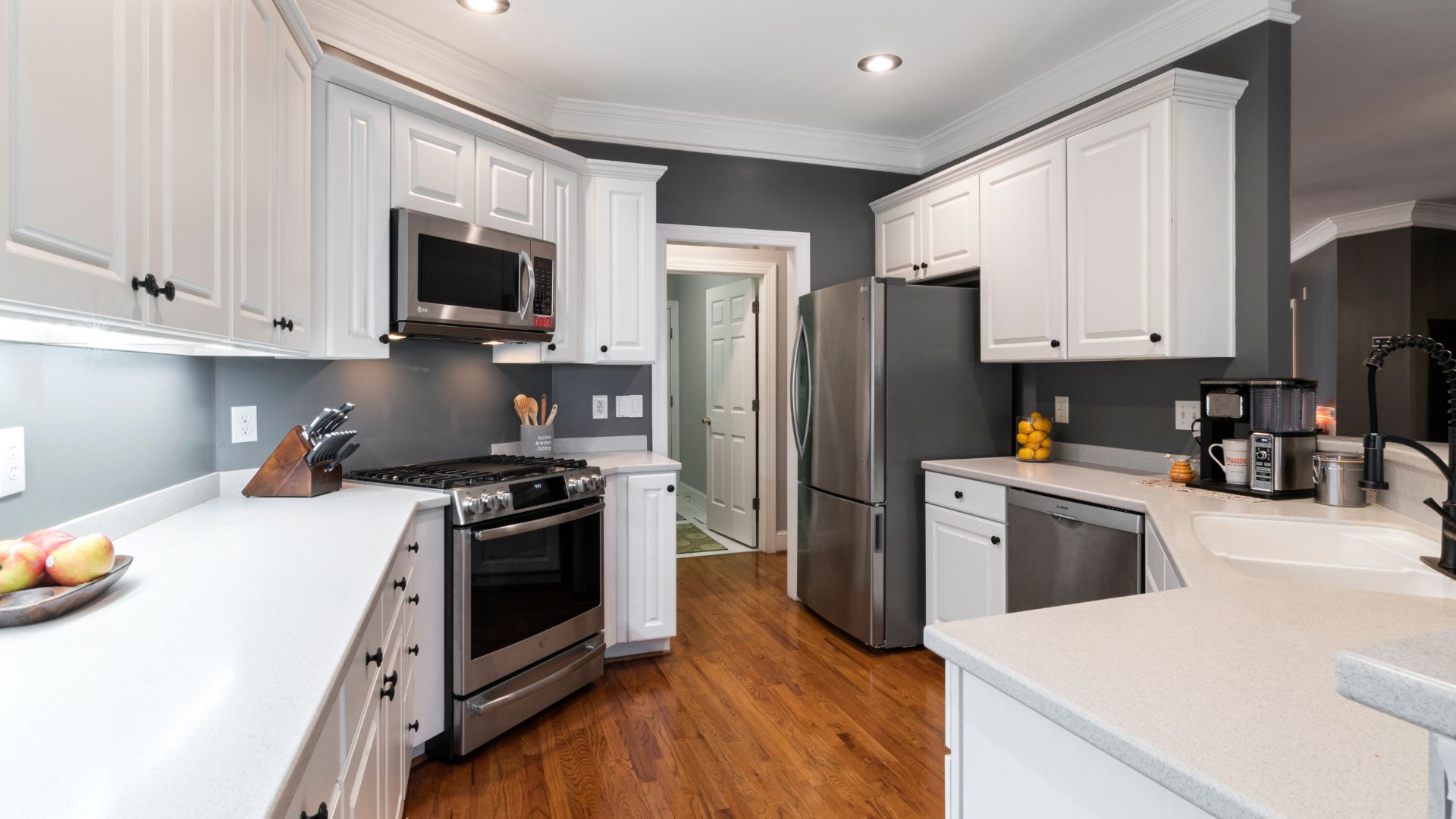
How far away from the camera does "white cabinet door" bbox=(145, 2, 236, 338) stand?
118 centimetres

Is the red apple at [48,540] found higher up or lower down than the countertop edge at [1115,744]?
higher up

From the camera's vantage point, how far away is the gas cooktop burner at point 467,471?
2467 mm

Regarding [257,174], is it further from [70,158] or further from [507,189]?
[507,189]

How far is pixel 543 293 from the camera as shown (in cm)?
303

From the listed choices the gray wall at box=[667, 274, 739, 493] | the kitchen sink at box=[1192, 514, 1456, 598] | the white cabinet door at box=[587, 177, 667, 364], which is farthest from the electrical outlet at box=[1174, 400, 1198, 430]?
the gray wall at box=[667, 274, 739, 493]

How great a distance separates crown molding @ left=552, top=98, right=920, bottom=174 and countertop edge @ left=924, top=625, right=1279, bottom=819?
3285 millimetres

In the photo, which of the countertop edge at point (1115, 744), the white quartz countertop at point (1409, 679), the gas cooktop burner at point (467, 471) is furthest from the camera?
the gas cooktop burner at point (467, 471)

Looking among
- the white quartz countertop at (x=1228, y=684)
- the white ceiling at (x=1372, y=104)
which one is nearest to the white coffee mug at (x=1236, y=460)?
the white quartz countertop at (x=1228, y=684)

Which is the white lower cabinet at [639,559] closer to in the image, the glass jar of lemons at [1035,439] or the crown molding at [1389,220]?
the glass jar of lemons at [1035,439]

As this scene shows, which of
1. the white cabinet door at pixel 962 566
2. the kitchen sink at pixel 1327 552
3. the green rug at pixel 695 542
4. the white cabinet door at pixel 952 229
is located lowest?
the green rug at pixel 695 542

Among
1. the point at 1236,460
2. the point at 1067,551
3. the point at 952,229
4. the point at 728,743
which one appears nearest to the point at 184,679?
the point at 728,743

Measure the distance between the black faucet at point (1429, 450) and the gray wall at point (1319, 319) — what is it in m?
5.34

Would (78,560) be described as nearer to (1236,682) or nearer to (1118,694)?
(1118,694)

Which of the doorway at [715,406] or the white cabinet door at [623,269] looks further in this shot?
the doorway at [715,406]
